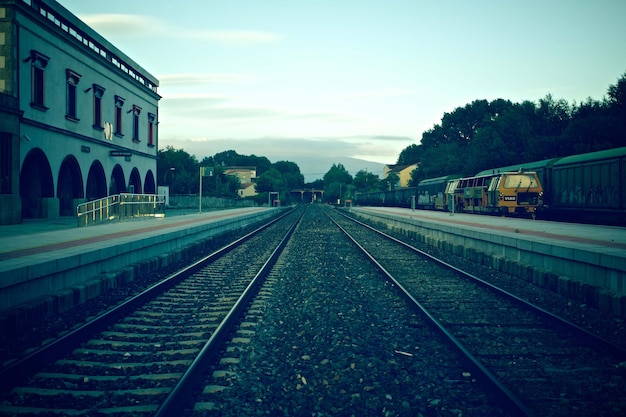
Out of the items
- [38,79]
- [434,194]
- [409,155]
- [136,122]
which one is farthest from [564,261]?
[409,155]

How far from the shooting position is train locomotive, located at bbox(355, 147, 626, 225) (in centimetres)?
1880

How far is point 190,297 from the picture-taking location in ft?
26.8

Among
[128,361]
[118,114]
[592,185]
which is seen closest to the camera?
[128,361]

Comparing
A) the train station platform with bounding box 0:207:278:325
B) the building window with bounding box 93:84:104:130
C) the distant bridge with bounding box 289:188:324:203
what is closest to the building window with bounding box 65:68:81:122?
the building window with bounding box 93:84:104:130

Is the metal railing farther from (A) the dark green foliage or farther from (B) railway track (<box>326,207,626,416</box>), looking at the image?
(A) the dark green foliage

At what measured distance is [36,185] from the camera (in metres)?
23.1

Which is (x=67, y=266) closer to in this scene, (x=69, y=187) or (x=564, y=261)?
(x=564, y=261)

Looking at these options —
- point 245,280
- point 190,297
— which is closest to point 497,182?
point 245,280

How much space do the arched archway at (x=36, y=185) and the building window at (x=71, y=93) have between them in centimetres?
284

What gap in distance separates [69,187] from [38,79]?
6.57 m

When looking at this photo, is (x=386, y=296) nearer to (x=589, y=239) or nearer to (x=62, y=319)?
(x=62, y=319)

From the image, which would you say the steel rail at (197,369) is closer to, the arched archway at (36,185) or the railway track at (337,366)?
the railway track at (337,366)

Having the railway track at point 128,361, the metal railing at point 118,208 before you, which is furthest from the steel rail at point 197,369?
the metal railing at point 118,208

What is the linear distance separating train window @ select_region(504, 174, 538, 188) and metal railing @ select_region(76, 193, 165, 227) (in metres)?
17.3
